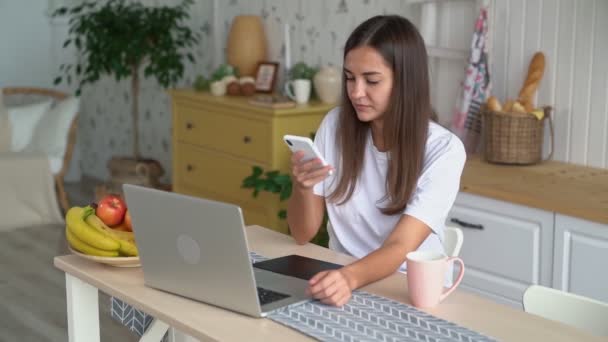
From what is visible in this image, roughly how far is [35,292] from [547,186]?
230 cm

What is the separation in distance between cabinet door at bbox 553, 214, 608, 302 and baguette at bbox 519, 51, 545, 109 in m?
0.66

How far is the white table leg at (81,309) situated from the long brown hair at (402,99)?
2.24ft

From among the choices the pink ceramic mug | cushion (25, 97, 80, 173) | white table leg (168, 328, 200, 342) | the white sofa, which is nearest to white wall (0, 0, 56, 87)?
the white sofa

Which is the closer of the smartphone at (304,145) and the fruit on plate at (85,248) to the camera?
the smartphone at (304,145)

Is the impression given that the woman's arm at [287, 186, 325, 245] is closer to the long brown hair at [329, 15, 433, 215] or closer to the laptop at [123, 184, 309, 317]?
the long brown hair at [329, 15, 433, 215]

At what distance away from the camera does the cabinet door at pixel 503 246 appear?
286 cm

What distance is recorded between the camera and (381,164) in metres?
2.15

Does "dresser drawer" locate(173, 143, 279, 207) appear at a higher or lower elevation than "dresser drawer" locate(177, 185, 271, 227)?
higher

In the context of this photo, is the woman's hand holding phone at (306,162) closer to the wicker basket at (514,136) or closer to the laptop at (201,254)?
the laptop at (201,254)

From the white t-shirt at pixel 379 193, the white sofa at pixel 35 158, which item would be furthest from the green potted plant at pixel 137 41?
the white t-shirt at pixel 379 193

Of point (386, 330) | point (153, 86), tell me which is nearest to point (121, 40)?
point (153, 86)

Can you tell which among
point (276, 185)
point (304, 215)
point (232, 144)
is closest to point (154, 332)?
point (304, 215)

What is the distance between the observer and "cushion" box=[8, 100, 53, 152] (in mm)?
5422

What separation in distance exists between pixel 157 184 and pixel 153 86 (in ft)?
2.19
